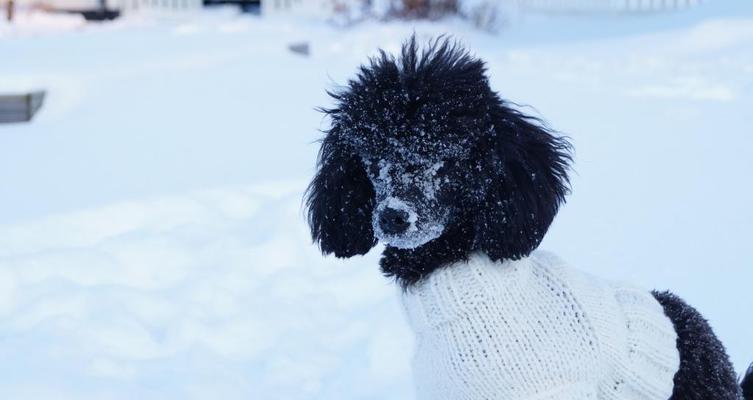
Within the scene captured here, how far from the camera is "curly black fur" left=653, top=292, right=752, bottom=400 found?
73.7 inches

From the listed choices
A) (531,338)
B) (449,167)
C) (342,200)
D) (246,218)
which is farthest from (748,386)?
(246,218)

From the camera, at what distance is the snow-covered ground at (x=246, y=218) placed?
8.93 ft

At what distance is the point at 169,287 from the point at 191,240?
44 centimetres

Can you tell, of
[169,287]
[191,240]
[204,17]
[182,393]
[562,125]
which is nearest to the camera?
[182,393]

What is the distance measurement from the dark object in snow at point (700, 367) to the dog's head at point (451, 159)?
0.46 meters

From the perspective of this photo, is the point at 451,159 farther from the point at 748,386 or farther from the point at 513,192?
the point at 748,386

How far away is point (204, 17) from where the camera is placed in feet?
40.7

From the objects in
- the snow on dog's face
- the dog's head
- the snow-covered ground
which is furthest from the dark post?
the snow on dog's face

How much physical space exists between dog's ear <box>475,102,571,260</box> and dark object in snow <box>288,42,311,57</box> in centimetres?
675

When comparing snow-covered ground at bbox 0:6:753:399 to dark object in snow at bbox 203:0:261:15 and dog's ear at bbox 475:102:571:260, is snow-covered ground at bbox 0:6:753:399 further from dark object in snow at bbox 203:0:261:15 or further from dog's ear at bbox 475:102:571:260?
dark object in snow at bbox 203:0:261:15

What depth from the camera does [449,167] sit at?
1.77 m

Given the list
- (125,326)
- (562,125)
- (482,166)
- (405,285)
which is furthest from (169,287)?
(562,125)

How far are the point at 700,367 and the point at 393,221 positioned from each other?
77 centimetres

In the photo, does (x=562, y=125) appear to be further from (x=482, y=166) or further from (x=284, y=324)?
(x=482, y=166)
